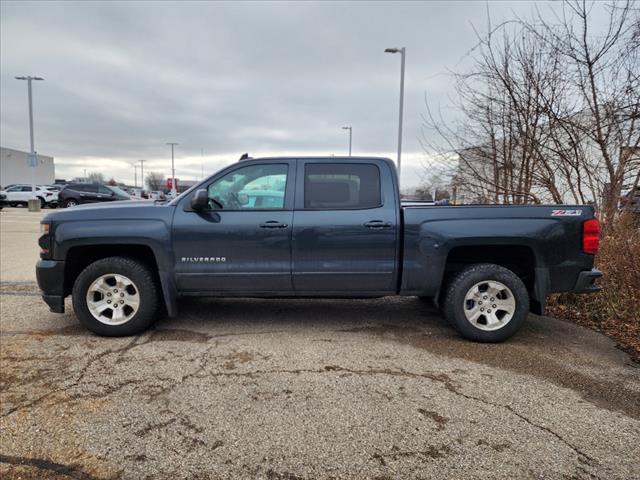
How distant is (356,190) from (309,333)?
1571 mm

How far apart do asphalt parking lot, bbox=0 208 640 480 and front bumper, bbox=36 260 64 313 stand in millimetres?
386

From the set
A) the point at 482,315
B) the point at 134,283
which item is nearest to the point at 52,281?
the point at 134,283

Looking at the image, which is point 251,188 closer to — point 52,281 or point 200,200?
point 200,200

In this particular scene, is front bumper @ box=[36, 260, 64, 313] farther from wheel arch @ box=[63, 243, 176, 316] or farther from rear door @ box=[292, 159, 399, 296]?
→ rear door @ box=[292, 159, 399, 296]

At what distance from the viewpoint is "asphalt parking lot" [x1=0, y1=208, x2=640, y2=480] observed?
2.38m

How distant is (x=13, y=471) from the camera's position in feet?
7.47

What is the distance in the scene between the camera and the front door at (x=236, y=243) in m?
4.18

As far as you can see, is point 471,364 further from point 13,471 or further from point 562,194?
point 562,194

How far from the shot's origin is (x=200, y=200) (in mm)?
4043

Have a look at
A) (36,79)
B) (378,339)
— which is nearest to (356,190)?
(378,339)

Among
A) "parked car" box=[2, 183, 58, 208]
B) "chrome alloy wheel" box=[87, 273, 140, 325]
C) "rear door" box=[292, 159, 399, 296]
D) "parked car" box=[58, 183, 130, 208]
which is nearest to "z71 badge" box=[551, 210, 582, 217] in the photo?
"rear door" box=[292, 159, 399, 296]

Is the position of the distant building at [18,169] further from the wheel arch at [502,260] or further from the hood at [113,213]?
the wheel arch at [502,260]

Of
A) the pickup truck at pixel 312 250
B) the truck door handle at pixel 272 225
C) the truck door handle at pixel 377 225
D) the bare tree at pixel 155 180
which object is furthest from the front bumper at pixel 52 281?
the bare tree at pixel 155 180

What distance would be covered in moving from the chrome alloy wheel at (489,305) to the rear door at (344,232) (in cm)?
79
